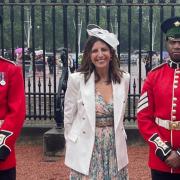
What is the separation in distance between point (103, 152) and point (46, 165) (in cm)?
323

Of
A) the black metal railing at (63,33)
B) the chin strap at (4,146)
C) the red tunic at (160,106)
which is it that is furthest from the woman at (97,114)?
the black metal railing at (63,33)

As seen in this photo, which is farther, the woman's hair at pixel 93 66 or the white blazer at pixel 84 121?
the woman's hair at pixel 93 66

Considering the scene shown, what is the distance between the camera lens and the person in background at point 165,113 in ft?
13.4

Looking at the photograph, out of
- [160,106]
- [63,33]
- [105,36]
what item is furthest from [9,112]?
[63,33]

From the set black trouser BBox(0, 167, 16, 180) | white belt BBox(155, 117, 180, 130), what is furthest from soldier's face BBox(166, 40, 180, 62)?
black trouser BBox(0, 167, 16, 180)

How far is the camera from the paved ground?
6.93 meters

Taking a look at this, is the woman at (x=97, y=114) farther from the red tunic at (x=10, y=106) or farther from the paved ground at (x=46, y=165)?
the paved ground at (x=46, y=165)

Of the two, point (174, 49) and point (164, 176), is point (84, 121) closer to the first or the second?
point (164, 176)

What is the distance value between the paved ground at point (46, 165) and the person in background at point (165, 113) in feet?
8.94

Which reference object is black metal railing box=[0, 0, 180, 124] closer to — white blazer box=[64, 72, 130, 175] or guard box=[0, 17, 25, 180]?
white blazer box=[64, 72, 130, 175]

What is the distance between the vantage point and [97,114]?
14.3 feet

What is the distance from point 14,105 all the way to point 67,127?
0.74m

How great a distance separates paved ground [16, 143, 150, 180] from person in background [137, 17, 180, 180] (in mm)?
2725

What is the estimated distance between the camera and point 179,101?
4.12 meters
